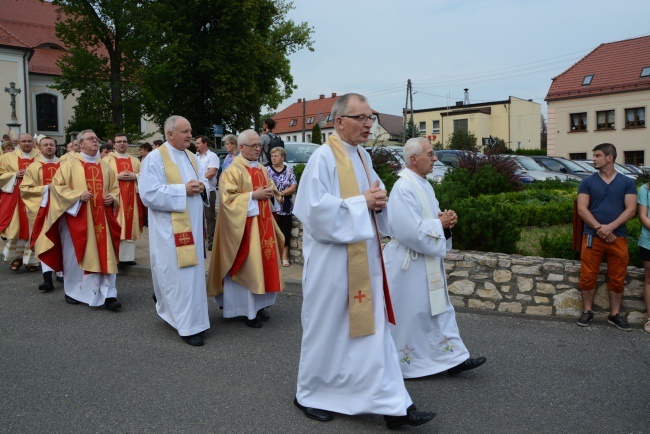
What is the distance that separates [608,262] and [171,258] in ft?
14.8

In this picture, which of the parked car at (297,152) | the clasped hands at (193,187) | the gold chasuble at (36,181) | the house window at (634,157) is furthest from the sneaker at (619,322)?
the house window at (634,157)

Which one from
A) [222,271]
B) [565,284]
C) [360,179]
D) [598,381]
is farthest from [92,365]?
[565,284]

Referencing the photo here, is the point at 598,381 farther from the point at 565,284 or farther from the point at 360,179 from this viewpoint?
the point at 360,179

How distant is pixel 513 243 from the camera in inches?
297

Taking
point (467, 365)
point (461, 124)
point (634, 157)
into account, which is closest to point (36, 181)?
point (467, 365)

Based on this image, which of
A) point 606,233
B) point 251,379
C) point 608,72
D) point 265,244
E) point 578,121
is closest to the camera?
point 251,379

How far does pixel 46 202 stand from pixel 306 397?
5.32m

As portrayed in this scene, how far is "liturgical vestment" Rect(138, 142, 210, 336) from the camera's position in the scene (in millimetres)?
5758

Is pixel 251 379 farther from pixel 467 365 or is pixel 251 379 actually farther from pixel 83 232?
pixel 83 232

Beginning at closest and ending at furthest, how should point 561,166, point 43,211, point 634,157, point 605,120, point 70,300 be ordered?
point 70,300
point 43,211
point 561,166
point 634,157
point 605,120

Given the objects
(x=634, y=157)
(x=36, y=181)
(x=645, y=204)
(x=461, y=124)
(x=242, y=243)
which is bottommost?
(x=242, y=243)

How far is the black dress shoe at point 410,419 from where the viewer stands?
3.64 m

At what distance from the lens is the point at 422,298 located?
4.71m

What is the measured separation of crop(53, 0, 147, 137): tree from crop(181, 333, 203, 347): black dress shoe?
2284 cm
